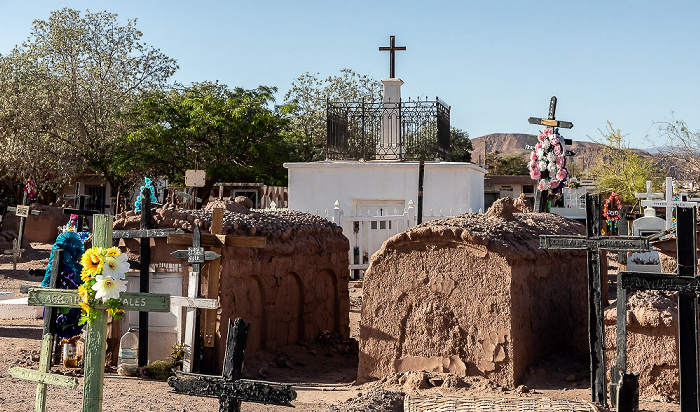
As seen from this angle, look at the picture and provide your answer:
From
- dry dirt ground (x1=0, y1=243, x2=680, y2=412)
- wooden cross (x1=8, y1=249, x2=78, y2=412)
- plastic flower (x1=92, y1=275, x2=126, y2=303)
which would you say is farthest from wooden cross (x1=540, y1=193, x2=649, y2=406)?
wooden cross (x1=8, y1=249, x2=78, y2=412)

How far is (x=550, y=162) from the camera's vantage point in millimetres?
12562

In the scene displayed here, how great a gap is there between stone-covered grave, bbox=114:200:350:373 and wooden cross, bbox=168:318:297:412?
157 inches

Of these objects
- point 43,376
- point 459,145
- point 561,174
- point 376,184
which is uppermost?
point 459,145

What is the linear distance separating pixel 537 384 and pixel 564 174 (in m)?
5.53

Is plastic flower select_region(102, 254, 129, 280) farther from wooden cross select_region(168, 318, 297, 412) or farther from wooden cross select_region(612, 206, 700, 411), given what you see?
wooden cross select_region(612, 206, 700, 411)

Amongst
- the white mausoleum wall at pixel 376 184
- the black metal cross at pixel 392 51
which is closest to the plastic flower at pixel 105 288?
the white mausoleum wall at pixel 376 184

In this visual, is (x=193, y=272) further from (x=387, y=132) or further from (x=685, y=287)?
(x=387, y=132)

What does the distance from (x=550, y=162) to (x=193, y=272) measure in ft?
22.1

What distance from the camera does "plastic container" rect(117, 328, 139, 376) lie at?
8.78 meters

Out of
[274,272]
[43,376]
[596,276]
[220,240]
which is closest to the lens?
[43,376]

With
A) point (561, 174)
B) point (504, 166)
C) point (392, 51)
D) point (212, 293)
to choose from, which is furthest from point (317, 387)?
point (504, 166)

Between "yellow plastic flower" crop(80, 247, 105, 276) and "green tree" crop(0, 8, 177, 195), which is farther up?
"green tree" crop(0, 8, 177, 195)

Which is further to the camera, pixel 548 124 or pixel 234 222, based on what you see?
pixel 548 124

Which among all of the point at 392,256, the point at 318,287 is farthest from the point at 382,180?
the point at 392,256
